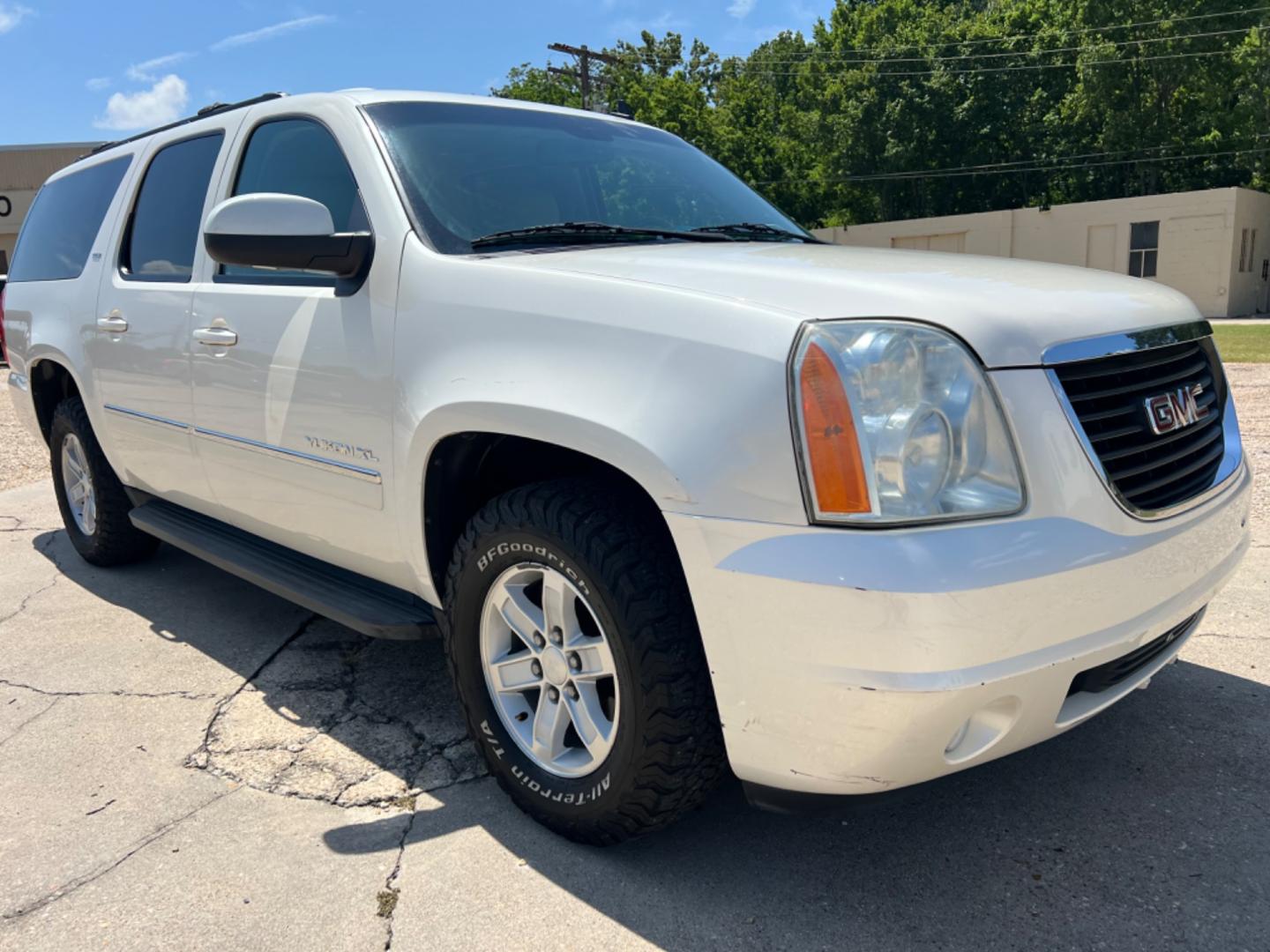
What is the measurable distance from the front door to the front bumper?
115 centimetres

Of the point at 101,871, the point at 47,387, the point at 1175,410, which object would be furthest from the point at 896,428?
the point at 47,387

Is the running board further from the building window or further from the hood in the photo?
the building window

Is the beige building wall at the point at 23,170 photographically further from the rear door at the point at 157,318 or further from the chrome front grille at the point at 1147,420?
the chrome front grille at the point at 1147,420

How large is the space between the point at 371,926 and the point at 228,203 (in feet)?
6.17

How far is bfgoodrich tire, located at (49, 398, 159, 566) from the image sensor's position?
4605 mm

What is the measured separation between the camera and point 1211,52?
35031mm

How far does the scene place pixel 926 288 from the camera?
2.06 meters

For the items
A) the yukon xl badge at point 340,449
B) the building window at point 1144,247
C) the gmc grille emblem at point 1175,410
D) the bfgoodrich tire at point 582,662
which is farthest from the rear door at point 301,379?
the building window at point 1144,247

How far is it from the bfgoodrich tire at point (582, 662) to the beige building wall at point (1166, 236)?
31.4 m

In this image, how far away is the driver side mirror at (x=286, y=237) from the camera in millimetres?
2654

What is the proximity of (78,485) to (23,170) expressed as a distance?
1398 inches

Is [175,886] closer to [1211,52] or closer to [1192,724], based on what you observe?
[1192,724]

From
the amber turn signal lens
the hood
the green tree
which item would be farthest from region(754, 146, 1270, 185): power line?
the amber turn signal lens

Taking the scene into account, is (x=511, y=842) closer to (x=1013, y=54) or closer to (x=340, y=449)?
(x=340, y=449)
